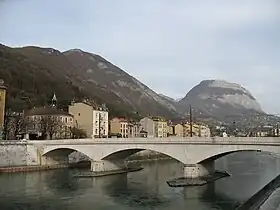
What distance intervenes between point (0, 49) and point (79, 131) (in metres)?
58.9

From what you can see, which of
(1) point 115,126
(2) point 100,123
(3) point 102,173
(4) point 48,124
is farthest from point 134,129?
(3) point 102,173

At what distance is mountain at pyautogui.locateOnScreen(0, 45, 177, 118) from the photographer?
84938 millimetres

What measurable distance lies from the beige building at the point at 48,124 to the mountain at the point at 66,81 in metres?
10.1

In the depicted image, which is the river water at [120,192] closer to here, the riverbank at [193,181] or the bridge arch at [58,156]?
the riverbank at [193,181]

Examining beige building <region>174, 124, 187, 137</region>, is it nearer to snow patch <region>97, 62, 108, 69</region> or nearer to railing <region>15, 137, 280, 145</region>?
railing <region>15, 137, 280, 145</region>

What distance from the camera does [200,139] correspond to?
33562 millimetres

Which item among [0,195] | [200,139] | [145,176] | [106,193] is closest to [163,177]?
[145,176]

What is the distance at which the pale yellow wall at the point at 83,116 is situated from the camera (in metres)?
66.2

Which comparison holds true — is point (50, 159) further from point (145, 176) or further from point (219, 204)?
point (219, 204)

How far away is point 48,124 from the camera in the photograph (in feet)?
182

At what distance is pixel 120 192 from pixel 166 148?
8.33 metres

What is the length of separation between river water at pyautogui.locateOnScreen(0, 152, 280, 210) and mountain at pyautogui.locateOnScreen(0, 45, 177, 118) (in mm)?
39389

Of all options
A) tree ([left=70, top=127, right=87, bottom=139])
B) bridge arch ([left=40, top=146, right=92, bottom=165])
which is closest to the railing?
bridge arch ([left=40, top=146, right=92, bottom=165])

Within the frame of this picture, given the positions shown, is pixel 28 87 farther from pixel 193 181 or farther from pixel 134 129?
pixel 193 181
